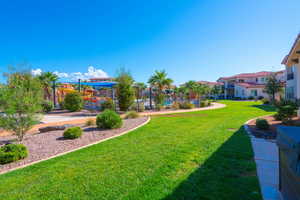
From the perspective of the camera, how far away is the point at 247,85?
38.8m

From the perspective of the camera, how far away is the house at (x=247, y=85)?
37125 mm

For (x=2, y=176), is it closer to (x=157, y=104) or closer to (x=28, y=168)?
(x=28, y=168)

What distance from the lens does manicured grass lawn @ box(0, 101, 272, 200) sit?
98.5 inches

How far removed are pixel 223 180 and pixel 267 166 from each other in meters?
1.45

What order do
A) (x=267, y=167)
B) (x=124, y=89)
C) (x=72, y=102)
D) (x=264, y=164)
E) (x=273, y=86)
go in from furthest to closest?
(x=273, y=86), (x=72, y=102), (x=124, y=89), (x=264, y=164), (x=267, y=167)

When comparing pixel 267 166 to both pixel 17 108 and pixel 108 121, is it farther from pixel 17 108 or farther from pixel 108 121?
pixel 17 108

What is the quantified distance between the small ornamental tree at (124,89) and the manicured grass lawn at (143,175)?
960 cm

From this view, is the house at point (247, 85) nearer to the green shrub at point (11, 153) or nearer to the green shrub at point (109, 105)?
the green shrub at point (109, 105)

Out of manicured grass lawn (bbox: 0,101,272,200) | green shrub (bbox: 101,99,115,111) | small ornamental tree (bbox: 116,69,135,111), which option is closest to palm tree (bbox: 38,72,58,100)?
green shrub (bbox: 101,99,115,111)

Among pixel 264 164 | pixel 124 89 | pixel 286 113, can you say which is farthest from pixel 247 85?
pixel 264 164

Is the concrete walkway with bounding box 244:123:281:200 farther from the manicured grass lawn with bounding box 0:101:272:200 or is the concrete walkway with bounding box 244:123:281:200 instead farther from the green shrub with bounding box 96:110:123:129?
the green shrub with bounding box 96:110:123:129

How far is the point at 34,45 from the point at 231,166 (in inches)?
863

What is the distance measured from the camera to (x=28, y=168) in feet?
11.6

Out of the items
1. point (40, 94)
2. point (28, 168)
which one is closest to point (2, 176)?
point (28, 168)
